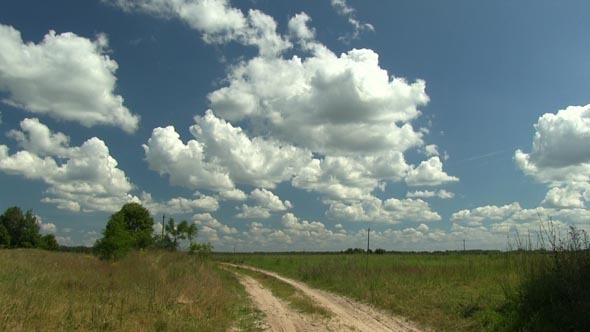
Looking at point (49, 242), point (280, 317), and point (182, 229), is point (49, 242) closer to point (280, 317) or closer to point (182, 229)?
point (182, 229)

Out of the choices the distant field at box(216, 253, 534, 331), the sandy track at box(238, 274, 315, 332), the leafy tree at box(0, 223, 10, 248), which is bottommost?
the sandy track at box(238, 274, 315, 332)

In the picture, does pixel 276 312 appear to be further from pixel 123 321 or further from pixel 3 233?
pixel 3 233

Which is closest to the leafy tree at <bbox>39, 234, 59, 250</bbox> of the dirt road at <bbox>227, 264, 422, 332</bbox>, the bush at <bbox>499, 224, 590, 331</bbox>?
the dirt road at <bbox>227, 264, 422, 332</bbox>

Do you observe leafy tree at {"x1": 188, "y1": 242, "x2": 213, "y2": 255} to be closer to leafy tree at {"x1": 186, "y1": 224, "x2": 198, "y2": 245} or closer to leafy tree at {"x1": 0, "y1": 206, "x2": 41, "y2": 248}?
leafy tree at {"x1": 186, "y1": 224, "x2": 198, "y2": 245}

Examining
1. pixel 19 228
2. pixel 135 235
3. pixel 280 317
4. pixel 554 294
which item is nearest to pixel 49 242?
pixel 19 228

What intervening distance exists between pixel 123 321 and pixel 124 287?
5362 millimetres

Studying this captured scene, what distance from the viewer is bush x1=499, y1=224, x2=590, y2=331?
10633 millimetres

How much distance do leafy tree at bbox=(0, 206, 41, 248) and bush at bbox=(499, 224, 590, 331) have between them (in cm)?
10242

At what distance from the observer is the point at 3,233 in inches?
3553

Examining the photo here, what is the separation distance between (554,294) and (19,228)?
353ft

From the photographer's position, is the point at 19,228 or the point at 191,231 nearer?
the point at 191,231

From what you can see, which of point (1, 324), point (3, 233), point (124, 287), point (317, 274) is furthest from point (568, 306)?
point (3, 233)

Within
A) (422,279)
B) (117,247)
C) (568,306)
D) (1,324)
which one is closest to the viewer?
(1,324)

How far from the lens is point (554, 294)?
11.8 m
